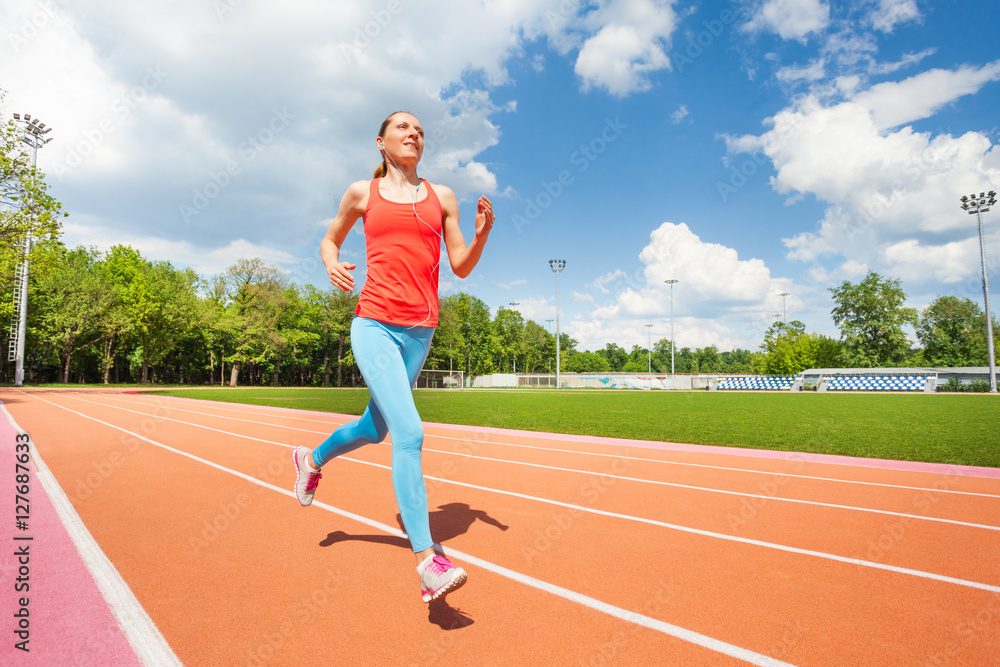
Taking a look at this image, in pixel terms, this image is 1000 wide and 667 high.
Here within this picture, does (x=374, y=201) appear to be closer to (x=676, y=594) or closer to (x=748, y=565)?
Answer: (x=676, y=594)

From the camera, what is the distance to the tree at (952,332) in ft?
221

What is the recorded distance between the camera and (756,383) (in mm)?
60969

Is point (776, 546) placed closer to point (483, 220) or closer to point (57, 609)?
point (483, 220)

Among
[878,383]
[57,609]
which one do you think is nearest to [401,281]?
[57,609]

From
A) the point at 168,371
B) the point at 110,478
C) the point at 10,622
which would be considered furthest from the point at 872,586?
the point at 168,371

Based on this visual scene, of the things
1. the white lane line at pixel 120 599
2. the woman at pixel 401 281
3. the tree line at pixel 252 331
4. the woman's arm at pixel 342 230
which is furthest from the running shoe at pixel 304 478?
the tree line at pixel 252 331

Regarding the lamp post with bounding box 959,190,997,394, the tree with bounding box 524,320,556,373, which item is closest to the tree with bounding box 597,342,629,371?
the tree with bounding box 524,320,556,373

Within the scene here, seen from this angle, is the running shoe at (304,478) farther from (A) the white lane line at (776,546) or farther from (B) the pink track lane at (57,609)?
(A) the white lane line at (776,546)

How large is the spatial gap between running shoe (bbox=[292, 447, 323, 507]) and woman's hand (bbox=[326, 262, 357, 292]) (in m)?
1.54

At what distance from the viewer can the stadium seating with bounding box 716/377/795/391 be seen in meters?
58.8

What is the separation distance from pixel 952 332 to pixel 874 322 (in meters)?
15.1

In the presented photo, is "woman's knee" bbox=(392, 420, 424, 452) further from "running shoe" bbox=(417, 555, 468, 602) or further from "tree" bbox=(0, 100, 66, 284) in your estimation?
"tree" bbox=(0, 100, 66, 284)

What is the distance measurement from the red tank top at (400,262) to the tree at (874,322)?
78.4 meters

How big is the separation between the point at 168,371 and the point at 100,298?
1746 cm
